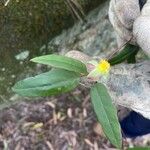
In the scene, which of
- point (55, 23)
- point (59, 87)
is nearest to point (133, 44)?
point (59, 87)

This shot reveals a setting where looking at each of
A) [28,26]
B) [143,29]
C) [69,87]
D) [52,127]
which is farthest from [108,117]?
[52,127]

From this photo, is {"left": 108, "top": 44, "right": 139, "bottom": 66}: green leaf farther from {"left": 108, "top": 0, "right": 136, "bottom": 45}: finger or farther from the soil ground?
the soil ground

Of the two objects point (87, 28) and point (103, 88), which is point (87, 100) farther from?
point (103, 88)

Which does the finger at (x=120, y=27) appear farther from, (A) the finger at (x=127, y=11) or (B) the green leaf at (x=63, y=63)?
(B) the green leaf at (x=63, y=63)

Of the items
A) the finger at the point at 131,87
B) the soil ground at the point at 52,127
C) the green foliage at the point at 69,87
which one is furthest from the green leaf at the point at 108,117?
the soil ground at the point at 52,127

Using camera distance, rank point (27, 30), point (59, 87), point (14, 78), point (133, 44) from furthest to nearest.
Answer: point (14, 78), point (27, 30), point (133, 44), point (59, 87)

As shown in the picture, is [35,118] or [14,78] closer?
[14,78]

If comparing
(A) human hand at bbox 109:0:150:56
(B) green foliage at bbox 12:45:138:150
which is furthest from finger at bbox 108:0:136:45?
(B) green foliage at bbox 12:45:138:150
